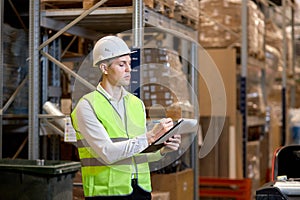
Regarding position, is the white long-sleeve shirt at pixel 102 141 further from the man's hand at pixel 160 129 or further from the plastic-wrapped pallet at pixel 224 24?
the plastic-wrapped pallet at pixel 224 24

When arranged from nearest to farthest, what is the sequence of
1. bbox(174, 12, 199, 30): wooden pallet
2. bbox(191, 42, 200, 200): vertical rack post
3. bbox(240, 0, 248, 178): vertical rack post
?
→ bbox(174, 12, 199, 30): wooden pallet
bbox(191, 42, 200, 200): vertical rack post
bbox(240, 0, 248, 178): vertical rack post

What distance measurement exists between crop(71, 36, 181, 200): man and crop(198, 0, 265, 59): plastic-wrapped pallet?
524cm

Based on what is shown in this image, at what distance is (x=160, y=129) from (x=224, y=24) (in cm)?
566

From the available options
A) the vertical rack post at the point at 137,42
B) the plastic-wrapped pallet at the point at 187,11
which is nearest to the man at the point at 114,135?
the vertical rack post at the point at 137,42

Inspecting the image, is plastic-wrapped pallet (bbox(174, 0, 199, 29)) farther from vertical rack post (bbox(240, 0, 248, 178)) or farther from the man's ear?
the man's ear

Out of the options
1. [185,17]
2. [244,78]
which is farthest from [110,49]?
[244,78]

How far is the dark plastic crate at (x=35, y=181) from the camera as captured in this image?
4895mm

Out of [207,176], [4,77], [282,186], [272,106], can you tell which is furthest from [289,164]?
[272,106]

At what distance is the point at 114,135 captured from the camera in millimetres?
4324

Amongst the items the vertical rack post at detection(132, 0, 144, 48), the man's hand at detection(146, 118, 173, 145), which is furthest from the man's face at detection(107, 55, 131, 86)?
the vertical rack post at detection(132, 0, 144, 48)

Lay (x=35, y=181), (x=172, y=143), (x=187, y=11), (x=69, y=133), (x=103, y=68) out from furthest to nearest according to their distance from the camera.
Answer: (x=187, y=11)
(x=69, y=133)
(x=35, y=181)
(x=103, y=68)
(x=172, y=143)

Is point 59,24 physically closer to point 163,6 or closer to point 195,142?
point 163,6

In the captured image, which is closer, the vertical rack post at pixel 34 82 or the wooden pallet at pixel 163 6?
the wooden pallet at pixel 163 6

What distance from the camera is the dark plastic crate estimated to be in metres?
4.89
